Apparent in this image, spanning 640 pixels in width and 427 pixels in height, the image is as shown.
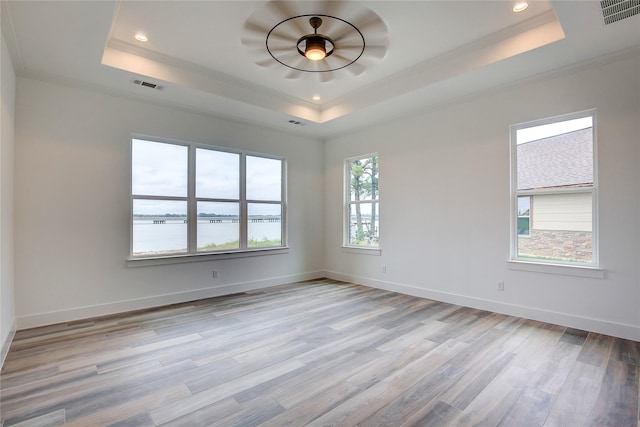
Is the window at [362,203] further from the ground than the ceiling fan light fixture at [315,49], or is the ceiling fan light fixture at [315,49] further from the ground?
the ceiling fan light fixture at [315,49]

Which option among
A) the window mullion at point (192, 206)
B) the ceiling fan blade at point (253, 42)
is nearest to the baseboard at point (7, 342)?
the window mullion at point (192, 206)

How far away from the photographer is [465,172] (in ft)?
14.1

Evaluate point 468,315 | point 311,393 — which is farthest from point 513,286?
point 311,393

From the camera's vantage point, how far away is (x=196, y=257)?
4648 millimetres

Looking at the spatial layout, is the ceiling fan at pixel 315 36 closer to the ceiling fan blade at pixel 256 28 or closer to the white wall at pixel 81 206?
the ceiling fan blade at pixel 256 28

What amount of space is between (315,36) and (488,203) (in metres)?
2.93

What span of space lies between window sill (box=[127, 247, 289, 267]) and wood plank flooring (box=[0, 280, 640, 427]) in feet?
2.22

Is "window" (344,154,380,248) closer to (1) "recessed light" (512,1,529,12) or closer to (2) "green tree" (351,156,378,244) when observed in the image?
(2) "green tree" (351,156,378,244)

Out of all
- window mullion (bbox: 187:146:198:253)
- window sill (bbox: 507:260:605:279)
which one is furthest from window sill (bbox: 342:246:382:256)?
window mullion (bbox: 187:146:198:253)

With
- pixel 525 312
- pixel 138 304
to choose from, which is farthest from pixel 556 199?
pixel 138 304

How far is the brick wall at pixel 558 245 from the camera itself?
341 centimetres

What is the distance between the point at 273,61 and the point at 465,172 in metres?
2.88

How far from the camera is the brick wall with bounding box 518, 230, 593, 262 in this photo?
11.2 ft

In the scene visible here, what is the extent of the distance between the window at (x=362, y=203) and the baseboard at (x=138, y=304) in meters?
1.42
